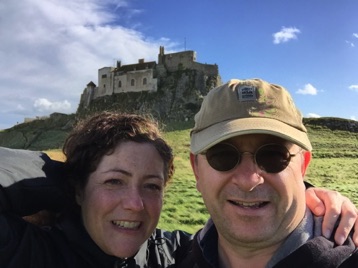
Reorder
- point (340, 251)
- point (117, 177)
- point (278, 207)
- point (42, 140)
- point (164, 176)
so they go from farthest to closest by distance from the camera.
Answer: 1. point (42, 140)
2. point (164, 176)
3. point (117, 177)
4. point (278, 207)
5. point (340, 251)

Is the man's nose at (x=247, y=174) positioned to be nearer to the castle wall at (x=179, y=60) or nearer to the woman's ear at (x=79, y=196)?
the woman's ear at (x=79, y=196)

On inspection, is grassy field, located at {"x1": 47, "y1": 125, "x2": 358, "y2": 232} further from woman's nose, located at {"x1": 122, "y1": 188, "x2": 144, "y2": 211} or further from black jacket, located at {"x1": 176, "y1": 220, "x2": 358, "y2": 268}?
black jacket, located at {"x1": 176, "y1": 220, "x2": 358, "y2": 268}

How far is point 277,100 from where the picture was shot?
2.89m

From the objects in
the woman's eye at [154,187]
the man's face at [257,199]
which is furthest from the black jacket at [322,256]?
the woman's eye at [154,187]

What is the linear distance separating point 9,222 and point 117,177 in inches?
40.2

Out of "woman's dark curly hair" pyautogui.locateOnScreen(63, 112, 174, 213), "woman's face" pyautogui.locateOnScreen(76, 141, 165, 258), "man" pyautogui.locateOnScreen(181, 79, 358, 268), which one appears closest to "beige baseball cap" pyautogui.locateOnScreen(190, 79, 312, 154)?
"man" pyautogui.locateOnScreen(181, 79, 358, 268)

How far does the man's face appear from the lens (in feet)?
9.26

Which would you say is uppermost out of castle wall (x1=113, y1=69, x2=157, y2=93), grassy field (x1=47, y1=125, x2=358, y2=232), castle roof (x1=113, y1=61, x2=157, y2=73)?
castle roof (x1=113, y1=61, x2=157, y2=73)

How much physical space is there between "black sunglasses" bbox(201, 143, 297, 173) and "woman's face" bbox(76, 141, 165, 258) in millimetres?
1004

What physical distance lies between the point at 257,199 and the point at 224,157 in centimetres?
37

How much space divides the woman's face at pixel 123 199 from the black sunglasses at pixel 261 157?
39.5 inches

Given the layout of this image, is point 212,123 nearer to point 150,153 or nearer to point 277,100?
point 277,100

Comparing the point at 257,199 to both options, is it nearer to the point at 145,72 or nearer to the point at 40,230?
the point at 40,230

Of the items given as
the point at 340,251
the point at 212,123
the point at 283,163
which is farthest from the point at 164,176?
the point at 340,251
